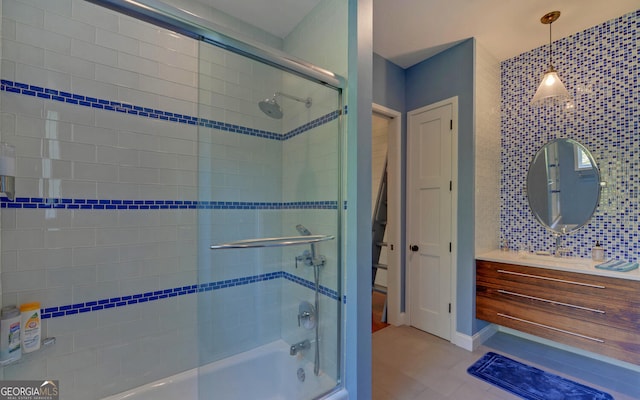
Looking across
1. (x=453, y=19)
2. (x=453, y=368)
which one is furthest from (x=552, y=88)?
(x=453, y=368)

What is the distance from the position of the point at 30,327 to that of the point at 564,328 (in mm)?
3480

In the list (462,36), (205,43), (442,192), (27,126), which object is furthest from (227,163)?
(462,36)

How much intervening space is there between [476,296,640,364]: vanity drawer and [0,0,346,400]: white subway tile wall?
69.2 inches

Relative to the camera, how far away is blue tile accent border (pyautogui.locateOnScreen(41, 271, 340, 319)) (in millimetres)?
1333

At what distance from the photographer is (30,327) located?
1.21 meters

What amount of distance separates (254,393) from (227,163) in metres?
1.48

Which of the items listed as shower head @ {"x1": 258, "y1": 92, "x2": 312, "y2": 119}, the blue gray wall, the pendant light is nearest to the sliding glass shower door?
shower head @ {"x1": 258, "y1": 92, "x2": 312, "y2": 119}

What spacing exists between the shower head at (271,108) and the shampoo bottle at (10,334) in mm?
1603

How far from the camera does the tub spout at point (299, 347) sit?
1.70 m

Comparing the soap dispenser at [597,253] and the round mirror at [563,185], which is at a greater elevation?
the round mirror at [563,185]

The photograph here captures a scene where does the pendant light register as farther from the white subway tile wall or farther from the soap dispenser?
the white subway tile wall

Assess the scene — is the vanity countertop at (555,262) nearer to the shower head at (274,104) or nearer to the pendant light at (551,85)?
the pendant light at (551,85)

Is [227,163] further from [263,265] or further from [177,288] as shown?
[177,288]

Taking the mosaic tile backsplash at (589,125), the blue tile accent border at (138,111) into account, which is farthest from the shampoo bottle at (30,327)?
the mosaic tile backsplash at (589,125)
